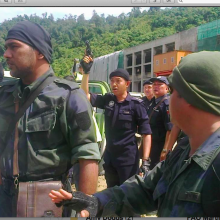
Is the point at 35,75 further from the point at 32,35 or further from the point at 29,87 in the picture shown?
the point at 32,35

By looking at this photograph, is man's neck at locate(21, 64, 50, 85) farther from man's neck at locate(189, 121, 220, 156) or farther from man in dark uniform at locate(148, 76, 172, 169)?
man in dark uniform at locate(148, 76, 172, 169)

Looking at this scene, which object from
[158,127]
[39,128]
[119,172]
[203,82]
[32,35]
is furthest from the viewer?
[158,127]

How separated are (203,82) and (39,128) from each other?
35.3 inches

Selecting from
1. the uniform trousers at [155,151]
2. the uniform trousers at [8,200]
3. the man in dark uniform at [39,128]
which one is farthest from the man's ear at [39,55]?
the uniform trousers at [155,151]

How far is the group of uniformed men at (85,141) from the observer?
41.0 inches

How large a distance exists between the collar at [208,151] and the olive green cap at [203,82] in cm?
9

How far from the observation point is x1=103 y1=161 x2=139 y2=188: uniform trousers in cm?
346

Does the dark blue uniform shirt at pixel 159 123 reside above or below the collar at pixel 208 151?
below

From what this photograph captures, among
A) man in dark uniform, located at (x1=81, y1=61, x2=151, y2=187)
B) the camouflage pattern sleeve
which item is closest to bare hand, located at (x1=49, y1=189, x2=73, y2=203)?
the camouflage pattern sleeve

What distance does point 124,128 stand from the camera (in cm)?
352

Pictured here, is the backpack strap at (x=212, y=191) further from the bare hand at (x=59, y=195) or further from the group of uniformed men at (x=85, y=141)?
the bare hand at (x=59, y=195)

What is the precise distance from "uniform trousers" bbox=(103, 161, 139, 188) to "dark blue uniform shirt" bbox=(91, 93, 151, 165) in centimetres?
5

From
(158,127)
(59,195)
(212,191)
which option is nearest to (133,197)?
(59,195)

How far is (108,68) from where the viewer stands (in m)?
10.0
